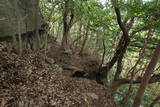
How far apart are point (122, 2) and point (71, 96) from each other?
3.70m

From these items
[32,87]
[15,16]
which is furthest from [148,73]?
[15,16]

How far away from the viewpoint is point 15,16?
504cm

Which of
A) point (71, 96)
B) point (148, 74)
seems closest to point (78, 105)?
point (71, 96)

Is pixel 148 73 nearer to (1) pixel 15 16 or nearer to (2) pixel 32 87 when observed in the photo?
(2) pixel 32 87

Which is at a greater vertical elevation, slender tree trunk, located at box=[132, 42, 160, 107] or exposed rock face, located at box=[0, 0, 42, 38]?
exposed rock face, located at box=[0, 0, 42, 38]

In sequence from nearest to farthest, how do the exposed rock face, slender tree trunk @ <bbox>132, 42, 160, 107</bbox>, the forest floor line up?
the forest floor → slender tree trunk @ <bbox>132, 42, 160, 107</bbox> → the exposed rock face

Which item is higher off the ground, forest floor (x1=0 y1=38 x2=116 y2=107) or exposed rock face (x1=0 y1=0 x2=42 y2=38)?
exposed rock face (x1=0 y1=0 x2=42 y2=38)

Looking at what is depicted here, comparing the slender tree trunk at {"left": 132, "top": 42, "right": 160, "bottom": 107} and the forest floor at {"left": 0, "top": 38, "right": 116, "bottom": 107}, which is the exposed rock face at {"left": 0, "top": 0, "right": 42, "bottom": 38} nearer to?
the forest floor at {"left": 0, "top": 38, "right": 116, "bottom": 107}

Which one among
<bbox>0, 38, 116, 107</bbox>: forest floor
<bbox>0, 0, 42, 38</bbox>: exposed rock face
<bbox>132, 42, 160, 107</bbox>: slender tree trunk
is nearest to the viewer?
<bbox>0, 38, 116, 107</bbox>: forest floor

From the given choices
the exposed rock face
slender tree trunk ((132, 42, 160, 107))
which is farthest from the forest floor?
slender tree trunk ((132, 42, 160, 107))

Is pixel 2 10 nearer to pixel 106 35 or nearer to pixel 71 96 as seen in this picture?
pixel 71 96

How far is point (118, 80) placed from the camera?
7113 millimetres

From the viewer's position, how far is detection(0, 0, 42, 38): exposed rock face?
4.72m

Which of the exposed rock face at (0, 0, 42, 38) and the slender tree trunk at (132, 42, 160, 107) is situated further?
the exposed rock face at (0, 0, 42, 38)
